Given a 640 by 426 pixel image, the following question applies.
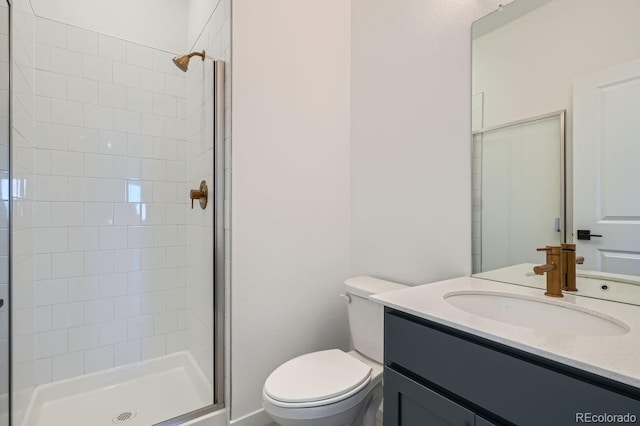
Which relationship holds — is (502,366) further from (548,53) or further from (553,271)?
(548,53)

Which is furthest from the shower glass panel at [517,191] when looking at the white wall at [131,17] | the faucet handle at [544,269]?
the white wall at [131,17]

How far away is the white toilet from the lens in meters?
1.14

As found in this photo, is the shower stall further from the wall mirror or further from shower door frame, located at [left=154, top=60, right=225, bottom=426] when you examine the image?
the wall mirror

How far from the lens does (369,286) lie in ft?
5.03

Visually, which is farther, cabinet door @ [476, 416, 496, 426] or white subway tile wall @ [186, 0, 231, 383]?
white subway tile wall @ [186, 0, 231, 383]

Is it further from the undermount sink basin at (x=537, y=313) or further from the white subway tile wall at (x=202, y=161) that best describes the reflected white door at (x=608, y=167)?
the white subway tile wall at (x=202, y=161)

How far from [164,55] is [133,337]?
6.35 ft

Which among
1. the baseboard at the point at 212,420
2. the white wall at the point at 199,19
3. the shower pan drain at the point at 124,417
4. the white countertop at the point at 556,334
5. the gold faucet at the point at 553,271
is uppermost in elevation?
the white wall at the point at 199,19

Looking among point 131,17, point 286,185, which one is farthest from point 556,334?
point 131,17

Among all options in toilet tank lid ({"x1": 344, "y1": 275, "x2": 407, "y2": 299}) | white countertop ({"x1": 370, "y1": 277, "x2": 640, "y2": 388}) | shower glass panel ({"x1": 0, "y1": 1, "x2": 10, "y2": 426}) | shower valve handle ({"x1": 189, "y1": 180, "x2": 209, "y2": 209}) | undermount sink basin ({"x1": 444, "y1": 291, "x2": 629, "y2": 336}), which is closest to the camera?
white countertop ({"x1": 370, "y1": 277, "x2": 640, "y2": 388})

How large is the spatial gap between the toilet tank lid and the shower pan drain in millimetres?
1369

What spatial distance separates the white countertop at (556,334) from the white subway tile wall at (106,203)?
1.77m

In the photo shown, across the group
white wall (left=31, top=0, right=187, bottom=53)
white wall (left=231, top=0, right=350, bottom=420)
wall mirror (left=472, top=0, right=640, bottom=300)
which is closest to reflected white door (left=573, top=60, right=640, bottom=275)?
wall mirror (left=472, top=0, right=640, bottom=300)

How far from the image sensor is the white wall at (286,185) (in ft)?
5.09
